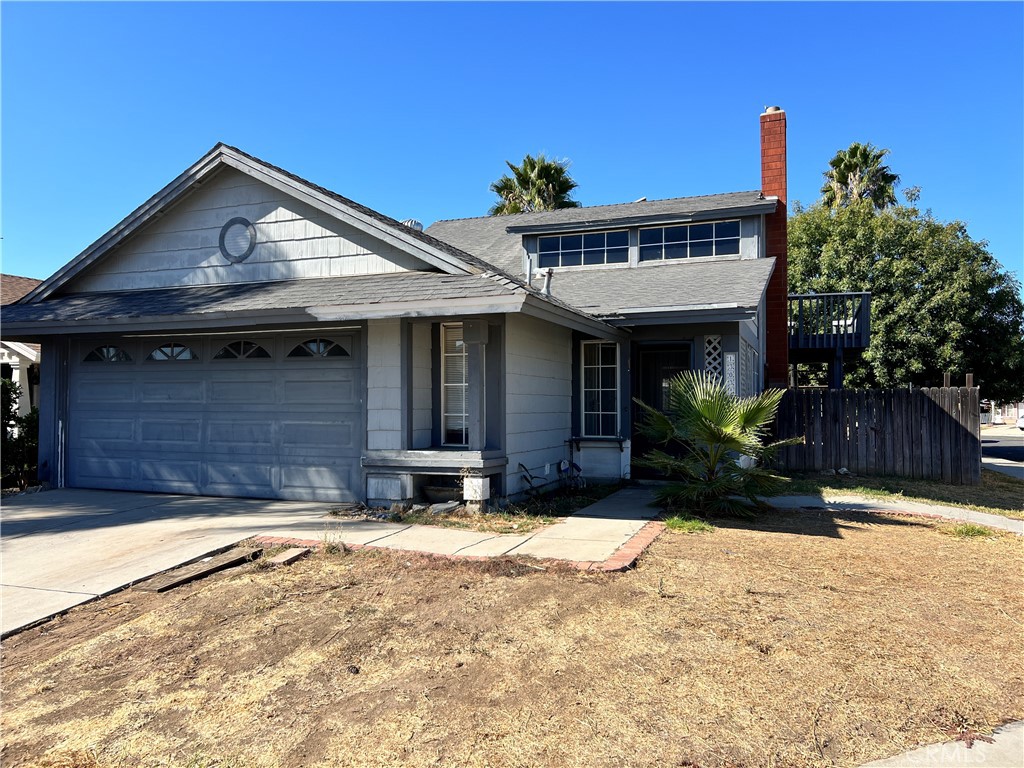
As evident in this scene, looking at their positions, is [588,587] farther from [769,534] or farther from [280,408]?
[280,408]

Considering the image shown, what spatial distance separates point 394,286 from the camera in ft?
28.4

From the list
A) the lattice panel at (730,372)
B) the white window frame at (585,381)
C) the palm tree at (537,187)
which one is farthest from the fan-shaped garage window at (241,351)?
the palm tree at (537,187)

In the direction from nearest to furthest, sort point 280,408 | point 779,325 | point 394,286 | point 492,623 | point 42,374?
1. point 492,623
2. point 394,286
3. point 280,408
4. point 42,374
5. point 779,325

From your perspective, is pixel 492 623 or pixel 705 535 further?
pixel 705 535

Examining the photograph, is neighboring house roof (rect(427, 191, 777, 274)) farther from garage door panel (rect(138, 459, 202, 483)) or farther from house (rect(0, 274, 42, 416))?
house (rect(0, 274, 42, 416))

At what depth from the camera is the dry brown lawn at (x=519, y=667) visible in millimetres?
3193

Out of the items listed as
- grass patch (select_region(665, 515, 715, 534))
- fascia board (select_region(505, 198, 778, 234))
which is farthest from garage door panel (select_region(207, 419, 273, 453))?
fascia board (select_region(505, 198, 778, 234))

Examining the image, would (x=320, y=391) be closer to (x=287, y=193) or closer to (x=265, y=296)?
(x=265, y=296)

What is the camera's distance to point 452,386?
9250 mm

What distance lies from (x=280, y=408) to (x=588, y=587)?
559 centimetres

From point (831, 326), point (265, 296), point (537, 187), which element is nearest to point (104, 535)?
point (265, 296)

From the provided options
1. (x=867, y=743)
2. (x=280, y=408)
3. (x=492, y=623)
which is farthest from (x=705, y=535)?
(x=280, y=408)

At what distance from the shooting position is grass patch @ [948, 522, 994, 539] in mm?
7723

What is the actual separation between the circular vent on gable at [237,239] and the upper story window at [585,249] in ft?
22.1
